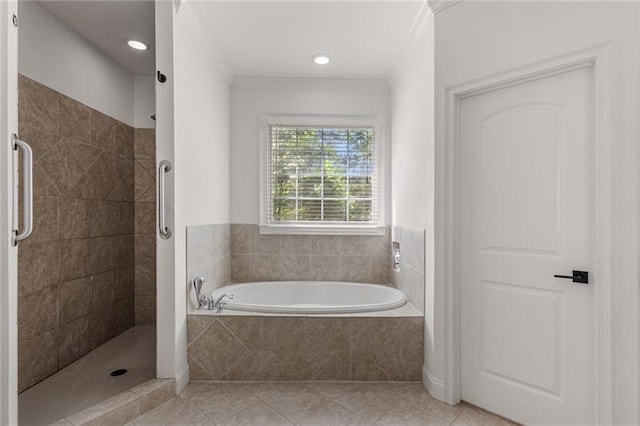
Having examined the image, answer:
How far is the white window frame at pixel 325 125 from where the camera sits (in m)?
3.16

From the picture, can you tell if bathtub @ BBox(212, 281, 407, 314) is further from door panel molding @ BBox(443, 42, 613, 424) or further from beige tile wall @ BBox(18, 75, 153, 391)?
door panel molding @ BBox(443, 42, 613, 424)

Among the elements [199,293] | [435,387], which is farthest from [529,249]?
[199,293]

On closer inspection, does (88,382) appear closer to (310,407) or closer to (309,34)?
(310,407)

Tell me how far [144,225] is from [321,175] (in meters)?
1.76

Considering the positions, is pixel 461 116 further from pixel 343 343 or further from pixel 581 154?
pixel 343 343

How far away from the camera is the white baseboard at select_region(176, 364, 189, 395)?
6.56 ft

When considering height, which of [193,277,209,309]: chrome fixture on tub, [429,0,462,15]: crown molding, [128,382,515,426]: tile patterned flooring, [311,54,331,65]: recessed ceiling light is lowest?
[128,382,515,426]: tile patterned flooring

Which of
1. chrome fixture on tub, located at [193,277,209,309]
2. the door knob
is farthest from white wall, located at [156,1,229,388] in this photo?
the door knob

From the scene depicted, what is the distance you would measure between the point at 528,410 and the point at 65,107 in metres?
3.42

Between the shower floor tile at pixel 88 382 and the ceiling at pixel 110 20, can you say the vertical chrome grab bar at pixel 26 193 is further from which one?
the ceiling at pixel 110 20

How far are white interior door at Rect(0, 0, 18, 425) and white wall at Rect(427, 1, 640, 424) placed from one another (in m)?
2.20

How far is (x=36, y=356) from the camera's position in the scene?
1.97 m

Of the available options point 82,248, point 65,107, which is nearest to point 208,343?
point 82,248

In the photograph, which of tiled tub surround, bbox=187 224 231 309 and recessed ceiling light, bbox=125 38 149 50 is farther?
recessed ceiling light, bbox=125 38 149 50
